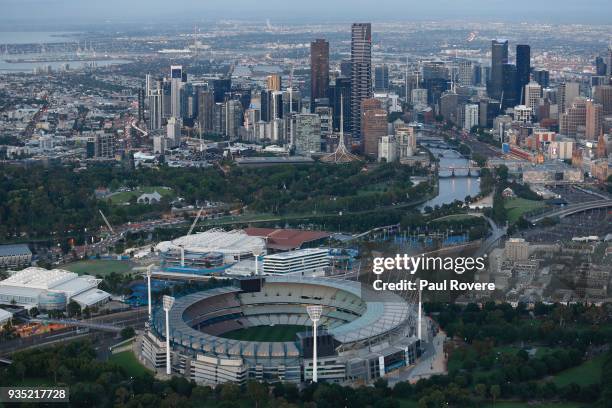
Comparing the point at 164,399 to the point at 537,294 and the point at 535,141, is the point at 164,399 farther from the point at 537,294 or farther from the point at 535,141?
the point at 535,141

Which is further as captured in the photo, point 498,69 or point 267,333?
point 498,69

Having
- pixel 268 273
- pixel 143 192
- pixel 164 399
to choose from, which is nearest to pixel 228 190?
pixel 143 192

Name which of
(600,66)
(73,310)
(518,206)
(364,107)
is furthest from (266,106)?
(73,310)

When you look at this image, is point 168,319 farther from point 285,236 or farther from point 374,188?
point 374,188

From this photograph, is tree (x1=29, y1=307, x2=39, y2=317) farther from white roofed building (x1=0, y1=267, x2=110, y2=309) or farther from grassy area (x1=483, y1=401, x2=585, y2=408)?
grassy area (x1=483, y1=401, x2=585, y2=408)

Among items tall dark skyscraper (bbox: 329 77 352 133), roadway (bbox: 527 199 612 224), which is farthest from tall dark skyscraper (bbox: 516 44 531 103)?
roadway (bbox: 527 199 612 224)

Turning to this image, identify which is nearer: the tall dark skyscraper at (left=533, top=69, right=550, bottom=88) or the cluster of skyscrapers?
the cluster of skyscrapers
